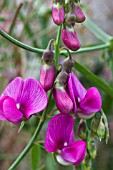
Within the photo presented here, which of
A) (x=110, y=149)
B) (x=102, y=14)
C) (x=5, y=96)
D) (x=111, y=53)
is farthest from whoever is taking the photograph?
(x=102, y=14)

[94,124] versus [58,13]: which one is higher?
[58,13]

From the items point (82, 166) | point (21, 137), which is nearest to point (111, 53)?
point (82, 166)

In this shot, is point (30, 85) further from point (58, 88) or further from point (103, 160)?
point (103, 160)

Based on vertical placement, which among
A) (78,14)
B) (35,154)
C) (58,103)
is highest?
(78,14)

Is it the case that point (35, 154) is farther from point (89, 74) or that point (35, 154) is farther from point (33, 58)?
point (33, 58)

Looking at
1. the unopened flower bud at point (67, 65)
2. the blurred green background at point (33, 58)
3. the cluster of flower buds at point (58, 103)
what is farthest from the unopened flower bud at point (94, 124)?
the blurred green background at point (33, 58)

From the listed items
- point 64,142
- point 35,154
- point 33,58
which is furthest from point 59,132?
point 33,58

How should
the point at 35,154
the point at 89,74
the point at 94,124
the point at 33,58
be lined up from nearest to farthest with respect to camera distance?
the point at 94,124 < the point at 35,154 < the point at 89,74 < the point at 33,58
